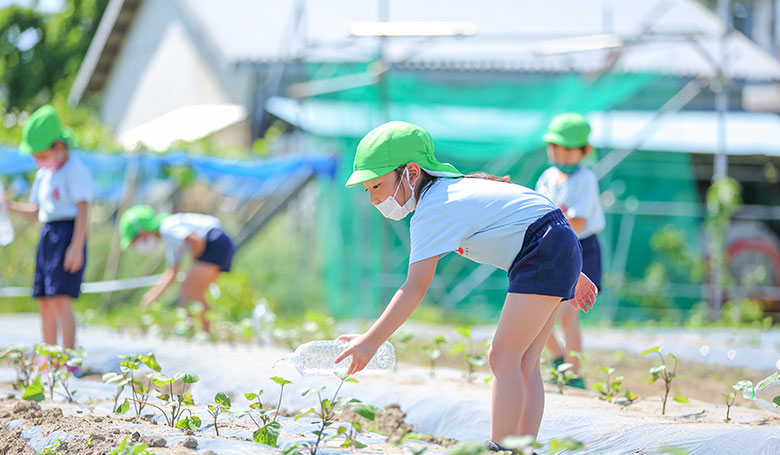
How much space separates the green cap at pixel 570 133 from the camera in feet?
16.3

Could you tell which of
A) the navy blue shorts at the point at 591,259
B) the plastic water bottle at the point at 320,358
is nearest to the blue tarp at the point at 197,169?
the navy blue shorts at the point at 591,259

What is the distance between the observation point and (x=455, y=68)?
42.3 feet

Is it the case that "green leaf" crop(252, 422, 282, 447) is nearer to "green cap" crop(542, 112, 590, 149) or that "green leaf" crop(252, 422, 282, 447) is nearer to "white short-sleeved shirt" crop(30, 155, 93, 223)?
"green cap" crop(542, 112, 590, 149)

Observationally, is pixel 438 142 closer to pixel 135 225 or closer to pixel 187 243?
pixel 187 243

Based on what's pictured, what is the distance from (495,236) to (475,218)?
0.11 metres

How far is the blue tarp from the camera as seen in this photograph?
915 cm

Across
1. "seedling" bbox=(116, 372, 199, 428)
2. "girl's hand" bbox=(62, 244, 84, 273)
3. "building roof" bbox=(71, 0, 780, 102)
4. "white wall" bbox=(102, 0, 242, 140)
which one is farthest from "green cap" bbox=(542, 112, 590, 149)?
"white wall" bbox=(102, 0, 242, 140)

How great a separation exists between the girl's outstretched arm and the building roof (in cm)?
687

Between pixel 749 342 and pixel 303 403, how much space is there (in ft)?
14.9

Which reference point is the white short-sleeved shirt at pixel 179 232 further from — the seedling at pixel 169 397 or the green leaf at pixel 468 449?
the green leaf at pixel 468 449

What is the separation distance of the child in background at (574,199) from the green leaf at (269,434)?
7.31ft

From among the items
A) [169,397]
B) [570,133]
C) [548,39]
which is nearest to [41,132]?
[169,397]

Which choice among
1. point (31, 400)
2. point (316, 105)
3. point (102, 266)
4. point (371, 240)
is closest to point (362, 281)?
point (371, 240)

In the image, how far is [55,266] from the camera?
17.4ft
